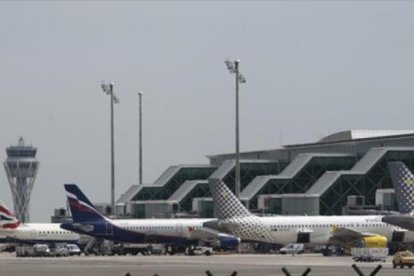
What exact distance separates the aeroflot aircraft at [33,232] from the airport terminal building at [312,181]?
24.3 m

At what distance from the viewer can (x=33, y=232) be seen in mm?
147500

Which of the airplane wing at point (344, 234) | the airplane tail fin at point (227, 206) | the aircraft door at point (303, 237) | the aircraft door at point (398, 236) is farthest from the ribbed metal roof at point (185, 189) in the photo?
the aircraft door at point (398, 236)

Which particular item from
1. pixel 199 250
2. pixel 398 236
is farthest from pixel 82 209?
pixel 398 236

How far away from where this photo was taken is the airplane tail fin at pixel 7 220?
488 ft

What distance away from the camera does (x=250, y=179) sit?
185 m

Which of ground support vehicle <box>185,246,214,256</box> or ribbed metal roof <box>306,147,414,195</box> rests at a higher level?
ribbed metal roof <box>306,147,414,195</box>

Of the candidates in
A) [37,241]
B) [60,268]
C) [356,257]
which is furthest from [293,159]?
[60,268]

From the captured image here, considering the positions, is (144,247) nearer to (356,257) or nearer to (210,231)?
(210,231)

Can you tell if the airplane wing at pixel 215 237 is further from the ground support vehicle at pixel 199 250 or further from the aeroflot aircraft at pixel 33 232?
the aeroflot aircraft at pixel 33 232

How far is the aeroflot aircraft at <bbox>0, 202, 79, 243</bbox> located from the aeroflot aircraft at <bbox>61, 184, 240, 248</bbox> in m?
14.7

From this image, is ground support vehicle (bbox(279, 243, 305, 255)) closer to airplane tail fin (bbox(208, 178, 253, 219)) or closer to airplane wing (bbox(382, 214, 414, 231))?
airplane tail fin (bbox(208, 178, 253, 219))

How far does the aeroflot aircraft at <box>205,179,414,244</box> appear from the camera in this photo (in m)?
123

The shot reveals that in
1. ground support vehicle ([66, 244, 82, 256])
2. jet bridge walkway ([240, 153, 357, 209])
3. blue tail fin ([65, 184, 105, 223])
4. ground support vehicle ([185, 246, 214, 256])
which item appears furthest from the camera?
jet bridge walkway ([240, 153, 357, 209])

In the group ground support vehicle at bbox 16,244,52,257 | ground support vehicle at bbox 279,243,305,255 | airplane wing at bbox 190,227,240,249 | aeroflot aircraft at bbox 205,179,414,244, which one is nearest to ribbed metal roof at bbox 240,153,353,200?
ground support vehicle at bbox 16,244,52,257
